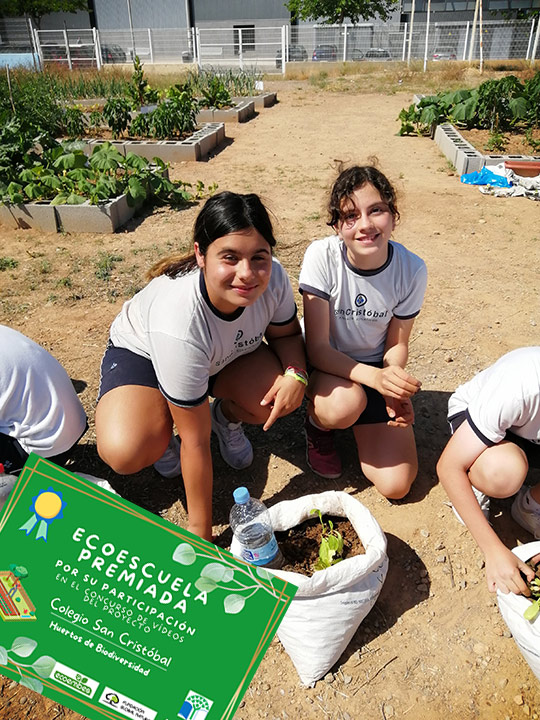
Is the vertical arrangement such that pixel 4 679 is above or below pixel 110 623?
below

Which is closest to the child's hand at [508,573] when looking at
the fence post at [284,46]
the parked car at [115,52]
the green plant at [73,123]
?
the green plant at [73,123]

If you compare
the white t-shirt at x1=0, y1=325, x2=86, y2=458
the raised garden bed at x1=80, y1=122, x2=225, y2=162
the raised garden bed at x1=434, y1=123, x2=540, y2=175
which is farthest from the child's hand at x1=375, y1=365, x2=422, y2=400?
the raised garden bed at x1=80, y1=122, x2=225, y2=162

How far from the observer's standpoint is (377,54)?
21.9 meters

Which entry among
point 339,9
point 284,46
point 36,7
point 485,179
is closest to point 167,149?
point 485,179

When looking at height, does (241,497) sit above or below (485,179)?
above

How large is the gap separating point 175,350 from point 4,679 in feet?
3.64

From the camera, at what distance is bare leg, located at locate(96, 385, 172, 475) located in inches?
77.7

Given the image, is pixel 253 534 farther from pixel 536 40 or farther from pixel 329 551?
pixel 536 40

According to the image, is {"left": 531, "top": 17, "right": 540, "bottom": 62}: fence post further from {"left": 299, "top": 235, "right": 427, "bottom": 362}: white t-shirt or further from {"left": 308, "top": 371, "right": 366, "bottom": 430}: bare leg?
{"left": 308, "top": 371, "right": 366, "bottom": 430}: bare leg

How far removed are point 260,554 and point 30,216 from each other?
14.6ft

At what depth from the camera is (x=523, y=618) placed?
1.50 metres

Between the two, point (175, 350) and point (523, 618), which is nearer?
point (523, 618)

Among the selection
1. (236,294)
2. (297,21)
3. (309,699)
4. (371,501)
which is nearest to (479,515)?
(371,501)

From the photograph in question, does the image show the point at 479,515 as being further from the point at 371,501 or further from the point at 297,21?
the point at 297,21
